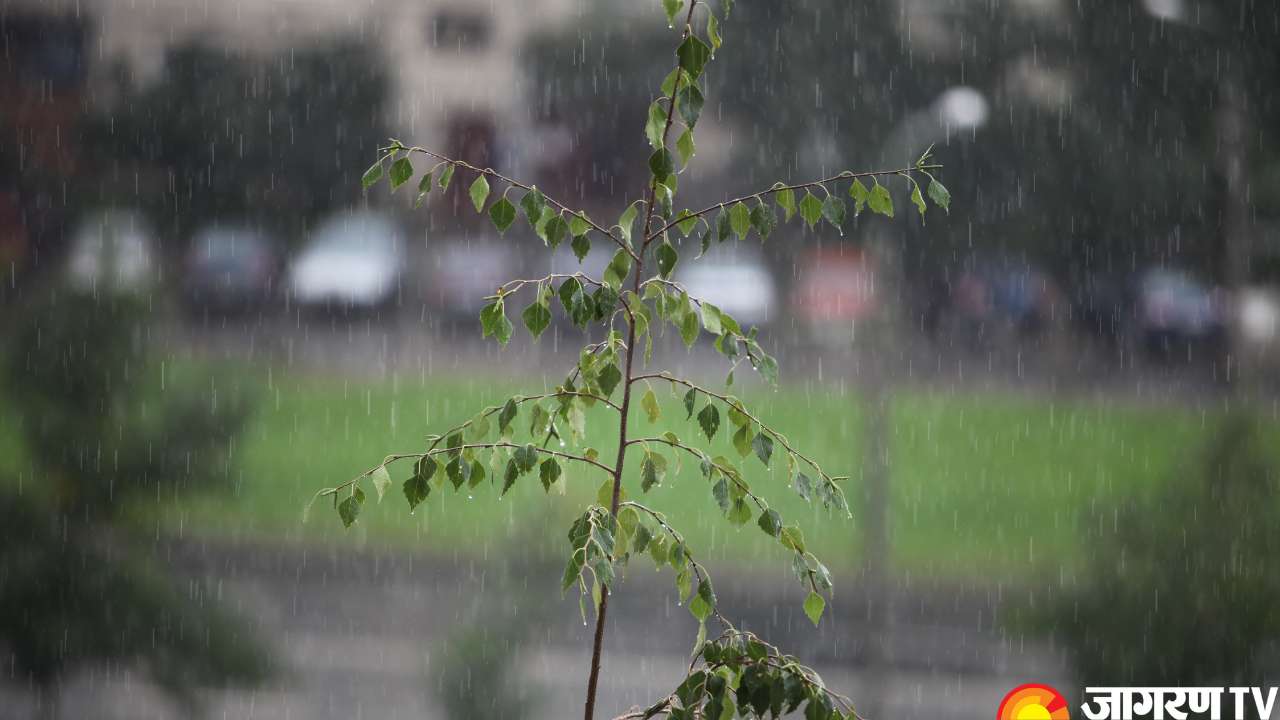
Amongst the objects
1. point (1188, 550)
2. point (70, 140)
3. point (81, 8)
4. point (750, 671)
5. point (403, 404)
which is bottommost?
point (750, 671)

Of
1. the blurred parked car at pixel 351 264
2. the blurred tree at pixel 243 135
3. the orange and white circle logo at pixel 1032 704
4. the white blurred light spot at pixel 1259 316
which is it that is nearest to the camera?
the orange and white circle logo at pixel 1032 704

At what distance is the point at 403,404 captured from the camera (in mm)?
4352

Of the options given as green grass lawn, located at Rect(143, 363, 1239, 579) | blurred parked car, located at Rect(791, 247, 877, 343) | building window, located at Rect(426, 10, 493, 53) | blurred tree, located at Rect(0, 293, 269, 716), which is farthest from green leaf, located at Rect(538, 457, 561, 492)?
building window, located at Rect(426, 10, 493, 53)

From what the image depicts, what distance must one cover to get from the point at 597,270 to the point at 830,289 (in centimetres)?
99

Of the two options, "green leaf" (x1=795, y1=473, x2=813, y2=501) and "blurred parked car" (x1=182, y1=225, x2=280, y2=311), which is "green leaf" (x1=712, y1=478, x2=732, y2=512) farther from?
"blurred parked car" (x1=182, y1=225, x2=280, y2=311)

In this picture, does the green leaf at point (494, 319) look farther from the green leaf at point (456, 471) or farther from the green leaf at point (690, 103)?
the green leaf at point (690, 103)

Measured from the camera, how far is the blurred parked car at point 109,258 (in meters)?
2.97

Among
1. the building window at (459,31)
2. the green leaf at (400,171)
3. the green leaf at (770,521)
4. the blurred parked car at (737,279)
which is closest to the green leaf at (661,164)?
the green leaf at (400,171)

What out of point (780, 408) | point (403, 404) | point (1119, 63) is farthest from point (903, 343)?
point (403, 404)

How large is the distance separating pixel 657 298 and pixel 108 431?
8.28 feet

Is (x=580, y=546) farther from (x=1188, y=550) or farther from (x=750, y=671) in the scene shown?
(x=1188, y=550)

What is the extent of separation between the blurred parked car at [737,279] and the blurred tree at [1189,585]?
169cm

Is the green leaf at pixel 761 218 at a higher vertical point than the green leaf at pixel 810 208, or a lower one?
lower

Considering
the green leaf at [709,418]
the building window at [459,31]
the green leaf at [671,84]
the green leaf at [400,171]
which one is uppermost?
the building window at [459,31]
